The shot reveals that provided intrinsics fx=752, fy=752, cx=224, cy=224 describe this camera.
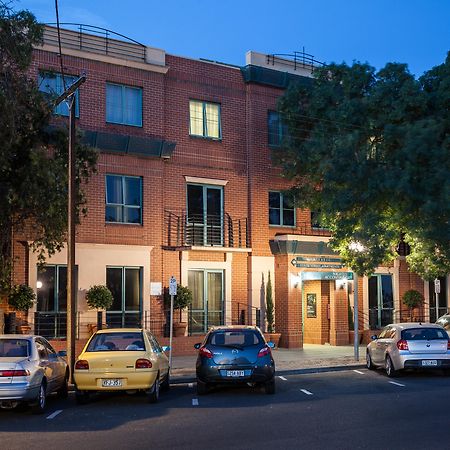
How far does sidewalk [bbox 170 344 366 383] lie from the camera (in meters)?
21.1

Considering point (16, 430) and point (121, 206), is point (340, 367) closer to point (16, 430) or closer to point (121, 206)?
point (121, 206)

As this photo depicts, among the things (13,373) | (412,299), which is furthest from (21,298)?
(412,299)

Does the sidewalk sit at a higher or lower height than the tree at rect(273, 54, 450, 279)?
lower

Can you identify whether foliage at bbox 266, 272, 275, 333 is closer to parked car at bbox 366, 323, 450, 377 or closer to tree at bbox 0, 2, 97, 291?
parked car at bbox 366, 323, 450, 377

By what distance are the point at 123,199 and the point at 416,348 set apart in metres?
11.5

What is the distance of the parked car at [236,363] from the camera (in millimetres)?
15938

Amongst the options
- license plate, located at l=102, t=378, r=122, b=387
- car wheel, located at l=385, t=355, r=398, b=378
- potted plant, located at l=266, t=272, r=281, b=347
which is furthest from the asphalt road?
potted plant, located at l=266, t=272, r=281, b=347

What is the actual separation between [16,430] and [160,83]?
17.2 m

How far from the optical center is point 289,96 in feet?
91.9

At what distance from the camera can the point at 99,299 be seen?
79.4 ft

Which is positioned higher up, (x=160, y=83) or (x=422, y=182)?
(x=160, y=83)

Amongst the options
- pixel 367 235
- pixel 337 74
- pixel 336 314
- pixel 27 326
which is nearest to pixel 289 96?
pixel 337 74

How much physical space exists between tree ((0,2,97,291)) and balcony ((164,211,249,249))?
19.9 ft

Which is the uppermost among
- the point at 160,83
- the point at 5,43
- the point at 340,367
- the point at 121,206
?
the point at 160,83
